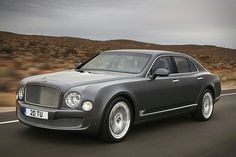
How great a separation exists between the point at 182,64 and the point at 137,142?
285 centimetres

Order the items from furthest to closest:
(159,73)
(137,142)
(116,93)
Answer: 1. (159,73)
2. (137,142)
3. (116,93)

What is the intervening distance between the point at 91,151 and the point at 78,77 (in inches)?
53.7

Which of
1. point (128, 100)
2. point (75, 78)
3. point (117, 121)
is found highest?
point (75, 78)

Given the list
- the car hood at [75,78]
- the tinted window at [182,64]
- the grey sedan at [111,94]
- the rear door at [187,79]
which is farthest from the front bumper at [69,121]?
the tinted window at [182,64]

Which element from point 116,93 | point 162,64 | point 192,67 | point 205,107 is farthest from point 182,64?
point 116,93

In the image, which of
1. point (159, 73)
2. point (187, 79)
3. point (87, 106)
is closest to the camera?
point (87, 106)

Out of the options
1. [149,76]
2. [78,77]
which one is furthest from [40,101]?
[149,76]

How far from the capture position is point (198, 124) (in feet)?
33.1

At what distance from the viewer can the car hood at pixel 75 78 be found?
7527 mm

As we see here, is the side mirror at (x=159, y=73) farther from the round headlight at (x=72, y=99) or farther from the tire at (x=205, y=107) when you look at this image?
the tire at (x=205, y=107)

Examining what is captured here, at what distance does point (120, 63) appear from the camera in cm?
897

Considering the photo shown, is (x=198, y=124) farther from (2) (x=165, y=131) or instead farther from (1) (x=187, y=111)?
(2) (x=165, y=131)

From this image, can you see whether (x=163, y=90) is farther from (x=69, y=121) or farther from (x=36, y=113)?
(x=36, y=113)

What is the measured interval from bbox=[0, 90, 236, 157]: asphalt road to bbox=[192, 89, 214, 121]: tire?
0.43 meters
